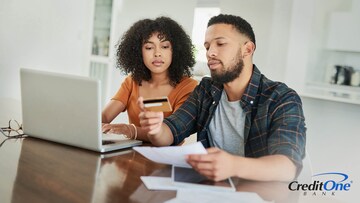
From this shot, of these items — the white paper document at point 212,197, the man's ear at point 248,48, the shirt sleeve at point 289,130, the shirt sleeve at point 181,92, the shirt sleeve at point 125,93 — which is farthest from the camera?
the shirt sleeve at point 125,93

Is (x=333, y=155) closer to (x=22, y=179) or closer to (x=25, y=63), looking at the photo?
(x=22, y=179)

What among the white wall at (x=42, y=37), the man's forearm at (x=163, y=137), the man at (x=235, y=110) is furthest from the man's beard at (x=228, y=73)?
the white wall at (x=42, y=37)

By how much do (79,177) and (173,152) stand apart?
0.22 meters

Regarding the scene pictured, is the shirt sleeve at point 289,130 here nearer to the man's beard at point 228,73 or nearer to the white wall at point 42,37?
the man's beard at point 228,73

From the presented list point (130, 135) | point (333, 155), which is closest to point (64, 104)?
point (130, 135)

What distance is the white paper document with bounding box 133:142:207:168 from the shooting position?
0.74 meters

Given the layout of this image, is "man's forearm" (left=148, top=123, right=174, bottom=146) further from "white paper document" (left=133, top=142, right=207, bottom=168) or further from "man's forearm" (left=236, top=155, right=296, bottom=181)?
"man's forearm" (left=236, top=155, right=296, bottom=181)

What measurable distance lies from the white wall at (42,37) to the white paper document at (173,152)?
259 cm

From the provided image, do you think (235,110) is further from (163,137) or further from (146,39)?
(146,39)

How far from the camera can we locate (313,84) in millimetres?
2420

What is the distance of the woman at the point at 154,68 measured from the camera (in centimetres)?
159

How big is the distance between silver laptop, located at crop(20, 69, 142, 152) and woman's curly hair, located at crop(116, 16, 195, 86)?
59 cm

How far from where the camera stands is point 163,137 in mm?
1174

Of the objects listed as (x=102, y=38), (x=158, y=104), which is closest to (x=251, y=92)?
(x=158, y=104)
